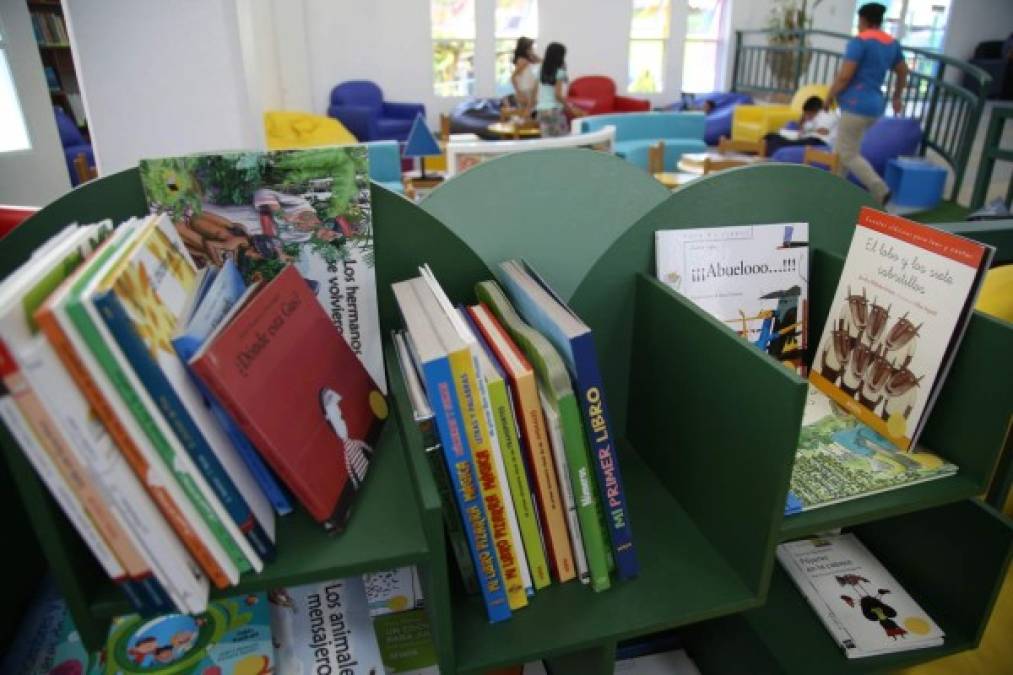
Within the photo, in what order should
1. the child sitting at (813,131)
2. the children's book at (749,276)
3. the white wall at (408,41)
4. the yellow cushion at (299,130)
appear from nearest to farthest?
the children's book at (749,276)
the yellow cushion at (299,130)
the child sitting at (813,131)
the white wall at (408,41)

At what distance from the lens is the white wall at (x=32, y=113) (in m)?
4.64

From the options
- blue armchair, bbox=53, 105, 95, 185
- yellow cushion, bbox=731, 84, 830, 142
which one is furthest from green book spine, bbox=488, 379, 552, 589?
yellow cushion, bbox=731, 84, 830, 142

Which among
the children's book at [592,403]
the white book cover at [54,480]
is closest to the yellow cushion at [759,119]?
the children's book at [592,403]

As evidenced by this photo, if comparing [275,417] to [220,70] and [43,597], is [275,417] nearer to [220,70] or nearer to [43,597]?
[43,597]

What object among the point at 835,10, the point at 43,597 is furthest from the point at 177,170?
the point at 835,10

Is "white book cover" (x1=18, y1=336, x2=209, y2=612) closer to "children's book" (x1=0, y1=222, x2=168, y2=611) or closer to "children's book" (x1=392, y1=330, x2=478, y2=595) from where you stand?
"children's book" (x1=0, y1=222, x2=168, y2=611)

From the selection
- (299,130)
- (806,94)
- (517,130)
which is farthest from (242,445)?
(806,94)

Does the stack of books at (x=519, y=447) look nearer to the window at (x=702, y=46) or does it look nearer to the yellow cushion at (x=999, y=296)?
the yellow cushion at (x=999, y=296)

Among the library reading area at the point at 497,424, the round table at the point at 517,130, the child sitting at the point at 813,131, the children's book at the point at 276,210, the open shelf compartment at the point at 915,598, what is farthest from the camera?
the child sitting at the point at 813,131

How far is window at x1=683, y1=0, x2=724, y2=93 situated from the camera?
9.96 metres

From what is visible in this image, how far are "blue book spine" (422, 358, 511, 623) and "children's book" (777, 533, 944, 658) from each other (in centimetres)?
68

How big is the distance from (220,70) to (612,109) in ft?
25.6

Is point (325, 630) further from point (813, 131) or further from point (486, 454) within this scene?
point (813, 131)

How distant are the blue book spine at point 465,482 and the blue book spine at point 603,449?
0.52ft
